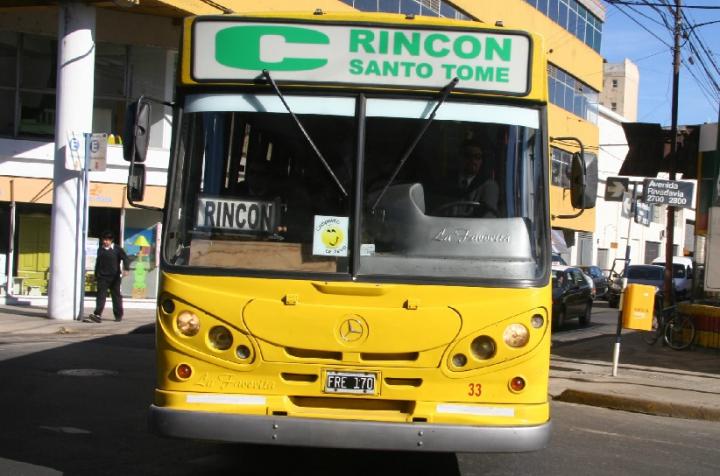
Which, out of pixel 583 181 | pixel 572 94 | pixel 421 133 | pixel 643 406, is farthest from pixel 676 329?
pixel 572 94

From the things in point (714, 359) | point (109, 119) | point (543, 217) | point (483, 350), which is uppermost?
point (109, 119)

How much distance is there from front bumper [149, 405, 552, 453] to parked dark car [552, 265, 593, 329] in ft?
54.1

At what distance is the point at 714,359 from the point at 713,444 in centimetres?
782

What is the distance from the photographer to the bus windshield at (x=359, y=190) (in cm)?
569

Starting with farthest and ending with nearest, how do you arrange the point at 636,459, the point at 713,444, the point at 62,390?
the point at 62,390
the point at 713,444
the point at 636,459

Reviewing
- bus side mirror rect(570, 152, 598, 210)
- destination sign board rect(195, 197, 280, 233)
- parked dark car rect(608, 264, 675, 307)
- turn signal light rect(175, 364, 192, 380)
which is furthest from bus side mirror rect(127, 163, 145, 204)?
parked dark car rect(608, 264, 675, 307)

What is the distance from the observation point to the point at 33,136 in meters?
20.4

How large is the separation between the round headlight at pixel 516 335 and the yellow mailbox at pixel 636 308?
25.5ft

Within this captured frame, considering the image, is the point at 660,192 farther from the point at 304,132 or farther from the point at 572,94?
the point at 572,94

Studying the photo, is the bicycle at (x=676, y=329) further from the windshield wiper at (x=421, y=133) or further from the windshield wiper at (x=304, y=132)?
the windshield wiper at (x=304, y=132)

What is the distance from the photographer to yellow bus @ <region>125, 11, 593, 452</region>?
5.47m

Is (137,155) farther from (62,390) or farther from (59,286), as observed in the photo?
(59,286)

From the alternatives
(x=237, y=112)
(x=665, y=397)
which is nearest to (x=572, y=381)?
(x=665, y=397)

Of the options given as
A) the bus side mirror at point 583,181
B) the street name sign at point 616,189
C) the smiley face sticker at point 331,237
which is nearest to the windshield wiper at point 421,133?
the smiley face sticker at point 331,237
